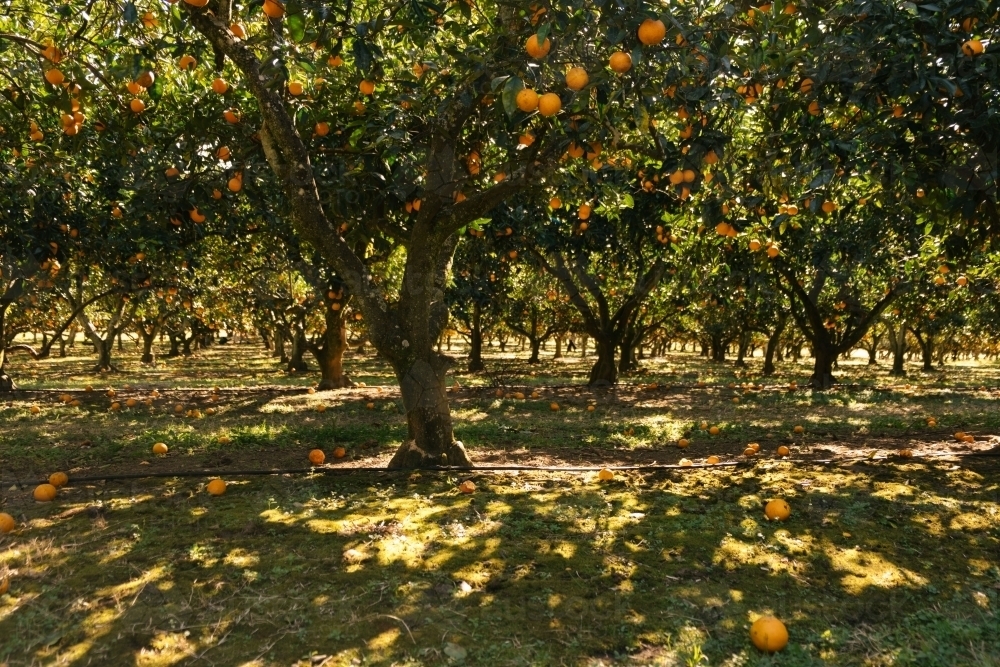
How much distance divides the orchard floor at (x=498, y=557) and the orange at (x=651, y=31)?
10.1 ft

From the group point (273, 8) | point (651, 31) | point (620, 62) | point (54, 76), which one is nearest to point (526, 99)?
point (620, 62)

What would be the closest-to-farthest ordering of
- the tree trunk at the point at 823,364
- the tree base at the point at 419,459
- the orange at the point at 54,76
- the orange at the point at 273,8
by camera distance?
1. the orange at the point at 273,8
2. the orange at the point at 54,76
3. the tree base at the point at 419,459
4. the tree trunk at the point at 823,364

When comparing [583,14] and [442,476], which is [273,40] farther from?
[442,476]

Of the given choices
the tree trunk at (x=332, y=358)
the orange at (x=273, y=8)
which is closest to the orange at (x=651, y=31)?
the orange at (x=273, y=8)

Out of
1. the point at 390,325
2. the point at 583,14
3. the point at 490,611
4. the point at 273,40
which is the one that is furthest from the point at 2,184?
the point at 490,611

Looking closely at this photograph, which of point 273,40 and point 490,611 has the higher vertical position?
point 273,40

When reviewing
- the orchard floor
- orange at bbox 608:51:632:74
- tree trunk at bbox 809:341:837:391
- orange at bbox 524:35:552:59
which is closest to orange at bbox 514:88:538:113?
orange at bbox 524:35:552:59

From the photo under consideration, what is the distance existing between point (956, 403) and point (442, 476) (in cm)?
1173

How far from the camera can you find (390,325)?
5855 mm

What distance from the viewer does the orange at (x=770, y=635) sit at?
9.39 feet

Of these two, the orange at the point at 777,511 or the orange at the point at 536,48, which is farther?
the orange at the point at 777,511

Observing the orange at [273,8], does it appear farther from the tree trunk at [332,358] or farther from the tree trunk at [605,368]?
the tree trunk at [605,368]

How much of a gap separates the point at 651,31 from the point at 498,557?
3.26m

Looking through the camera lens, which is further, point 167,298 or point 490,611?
point 167,298
